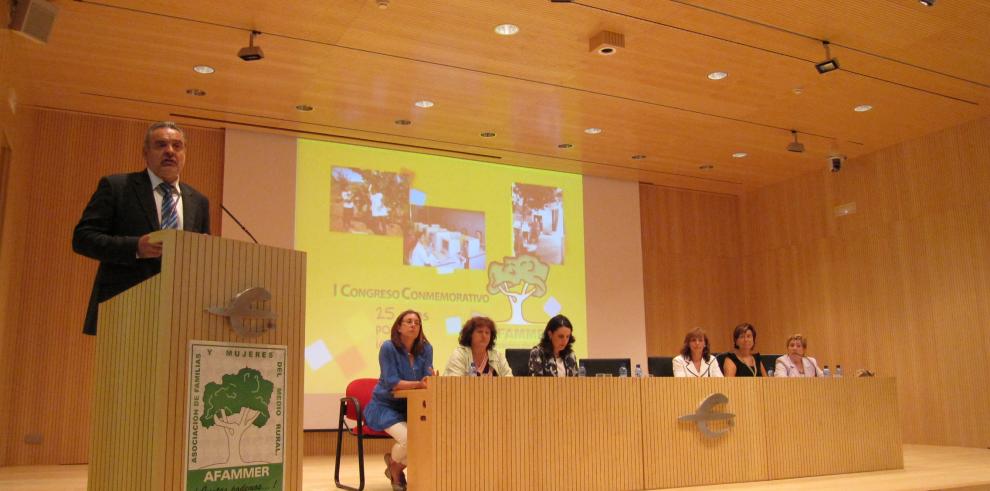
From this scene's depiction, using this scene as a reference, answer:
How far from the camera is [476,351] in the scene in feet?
15.9

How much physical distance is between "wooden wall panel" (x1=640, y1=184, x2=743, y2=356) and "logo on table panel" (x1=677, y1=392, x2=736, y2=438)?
4.54 metres

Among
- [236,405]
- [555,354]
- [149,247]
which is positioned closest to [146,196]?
[149,247]

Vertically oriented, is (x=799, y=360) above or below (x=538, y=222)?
below

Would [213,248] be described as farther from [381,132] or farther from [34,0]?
[381,132]

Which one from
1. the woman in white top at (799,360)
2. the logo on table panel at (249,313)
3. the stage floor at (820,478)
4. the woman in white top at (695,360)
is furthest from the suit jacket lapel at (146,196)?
the woman in white top at (799,360)

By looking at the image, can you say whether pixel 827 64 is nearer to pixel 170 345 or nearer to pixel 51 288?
pixel 170 345

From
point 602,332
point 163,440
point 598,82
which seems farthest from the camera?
point 602,332

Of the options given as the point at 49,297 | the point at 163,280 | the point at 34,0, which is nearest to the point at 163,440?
the point at 163,280

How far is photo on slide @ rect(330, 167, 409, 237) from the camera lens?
7.89m

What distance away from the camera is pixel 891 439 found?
5.61 metres

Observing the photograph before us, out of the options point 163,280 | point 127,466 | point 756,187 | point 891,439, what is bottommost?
point 891,439

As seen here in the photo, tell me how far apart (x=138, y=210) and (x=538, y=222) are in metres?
6.78

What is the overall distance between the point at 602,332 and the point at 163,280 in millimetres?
7606

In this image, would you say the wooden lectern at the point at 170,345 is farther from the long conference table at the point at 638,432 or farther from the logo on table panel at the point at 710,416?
the logo on table panel at the point at 710,416
